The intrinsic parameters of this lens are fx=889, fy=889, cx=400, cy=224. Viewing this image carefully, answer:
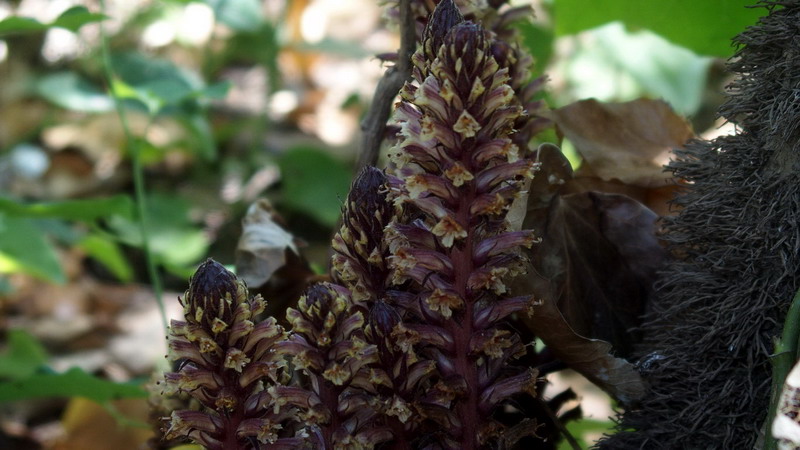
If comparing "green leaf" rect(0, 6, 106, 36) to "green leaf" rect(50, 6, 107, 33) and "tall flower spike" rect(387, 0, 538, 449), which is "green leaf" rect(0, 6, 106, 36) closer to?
"green leaf" rect(50, 6, 107, 33)

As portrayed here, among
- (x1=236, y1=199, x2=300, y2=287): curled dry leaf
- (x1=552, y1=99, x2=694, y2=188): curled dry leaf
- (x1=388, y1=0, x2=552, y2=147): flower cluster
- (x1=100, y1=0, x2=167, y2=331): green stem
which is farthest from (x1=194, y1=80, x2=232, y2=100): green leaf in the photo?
(x1=552, y1=99, x2=694, y2=188): curled dry leaf

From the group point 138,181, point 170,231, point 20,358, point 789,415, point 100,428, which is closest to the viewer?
point 789,415

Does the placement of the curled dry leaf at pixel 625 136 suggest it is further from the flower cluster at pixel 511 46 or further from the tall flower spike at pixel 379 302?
the tall flower spike at pixel 379 302

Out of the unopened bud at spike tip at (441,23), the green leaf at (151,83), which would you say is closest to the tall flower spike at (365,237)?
the unopened bud at spike tip at (441,23)

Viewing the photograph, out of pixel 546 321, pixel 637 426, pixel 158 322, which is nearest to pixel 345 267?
pixel 546 321

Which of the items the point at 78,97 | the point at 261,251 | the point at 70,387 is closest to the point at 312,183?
the point at 78,97

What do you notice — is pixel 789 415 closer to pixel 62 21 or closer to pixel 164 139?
pixel 62 21

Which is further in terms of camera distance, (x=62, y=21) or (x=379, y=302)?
(x=62, y=21)
